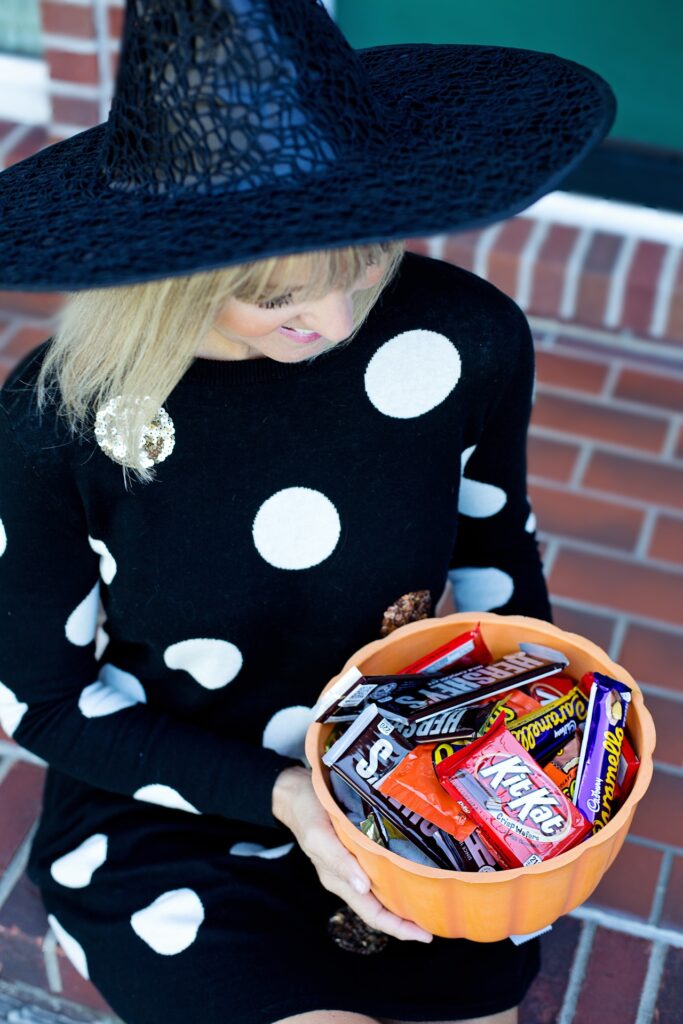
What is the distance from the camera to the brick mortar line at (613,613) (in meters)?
2.27

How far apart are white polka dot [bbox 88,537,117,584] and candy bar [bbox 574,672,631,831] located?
556 mm

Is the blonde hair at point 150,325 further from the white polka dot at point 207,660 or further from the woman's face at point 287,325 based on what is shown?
the white polka dot at point 207,660

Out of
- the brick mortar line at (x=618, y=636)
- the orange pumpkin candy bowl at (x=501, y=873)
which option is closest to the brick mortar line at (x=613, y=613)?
the brick mortar line at (x=618, y=636)

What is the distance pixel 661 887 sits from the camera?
182cm

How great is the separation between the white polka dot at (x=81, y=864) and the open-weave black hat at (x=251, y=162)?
0.80 meters

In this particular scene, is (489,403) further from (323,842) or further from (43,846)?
(43,846)

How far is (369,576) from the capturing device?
1439 mm

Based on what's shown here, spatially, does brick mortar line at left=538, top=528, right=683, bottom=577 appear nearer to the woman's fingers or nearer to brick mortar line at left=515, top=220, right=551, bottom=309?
brick mortar line at left=515, top=220, right=551, bottom=309

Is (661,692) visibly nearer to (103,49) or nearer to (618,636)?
(618,636)

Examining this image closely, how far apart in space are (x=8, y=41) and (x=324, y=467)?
2.38m

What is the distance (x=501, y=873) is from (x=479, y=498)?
21.3 inches

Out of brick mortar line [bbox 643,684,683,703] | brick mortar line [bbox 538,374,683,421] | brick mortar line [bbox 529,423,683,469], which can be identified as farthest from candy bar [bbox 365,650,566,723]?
brick mortar line [bbox 538,374,683,421]

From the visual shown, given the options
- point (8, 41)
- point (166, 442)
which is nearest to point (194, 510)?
point (166, 442)

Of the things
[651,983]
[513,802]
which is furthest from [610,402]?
[513,802]
